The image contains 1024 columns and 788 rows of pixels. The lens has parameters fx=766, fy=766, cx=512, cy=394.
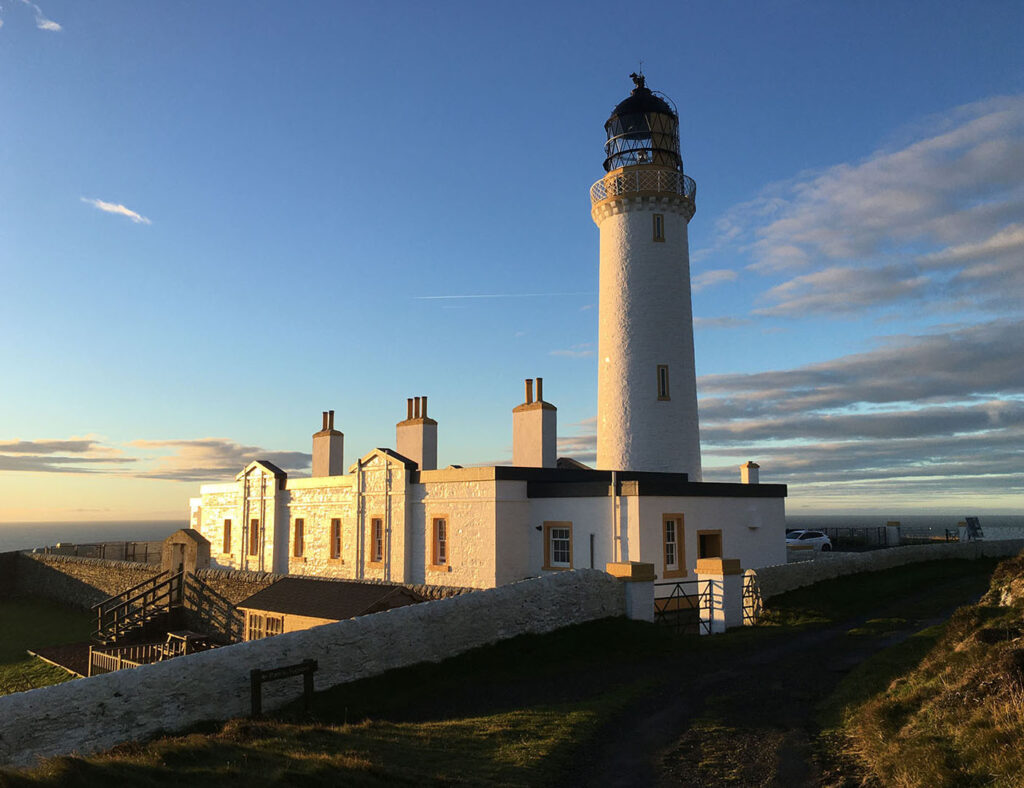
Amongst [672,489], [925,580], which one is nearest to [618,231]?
[672,489]

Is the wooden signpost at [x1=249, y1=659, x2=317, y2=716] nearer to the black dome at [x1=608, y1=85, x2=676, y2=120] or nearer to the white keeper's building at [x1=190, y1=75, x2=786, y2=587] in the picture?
the white keeper's building at [x1=190, y1=75, x2=786, y2=587]

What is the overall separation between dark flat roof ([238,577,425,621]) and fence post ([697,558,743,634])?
7498 mm

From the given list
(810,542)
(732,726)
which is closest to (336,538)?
(732,726)

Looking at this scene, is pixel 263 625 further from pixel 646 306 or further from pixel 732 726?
pixel 646 306

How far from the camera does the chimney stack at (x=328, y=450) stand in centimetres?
3378

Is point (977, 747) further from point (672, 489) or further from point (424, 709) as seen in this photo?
point (672, 489)

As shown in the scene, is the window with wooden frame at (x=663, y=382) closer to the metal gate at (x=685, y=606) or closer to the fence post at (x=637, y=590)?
the metal gate at (x=685, y=606)

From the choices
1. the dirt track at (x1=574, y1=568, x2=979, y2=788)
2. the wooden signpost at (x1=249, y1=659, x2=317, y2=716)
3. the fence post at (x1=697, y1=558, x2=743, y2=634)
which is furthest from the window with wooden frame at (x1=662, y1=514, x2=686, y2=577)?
the wooden signpost at (x1=249, y1=659, x2=317, y2=716)

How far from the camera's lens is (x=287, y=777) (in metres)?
8.03

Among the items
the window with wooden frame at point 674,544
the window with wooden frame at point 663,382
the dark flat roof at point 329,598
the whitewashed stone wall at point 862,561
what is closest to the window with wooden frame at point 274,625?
the dark flat roof at point 329,598

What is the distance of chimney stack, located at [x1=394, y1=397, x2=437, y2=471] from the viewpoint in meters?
30.2

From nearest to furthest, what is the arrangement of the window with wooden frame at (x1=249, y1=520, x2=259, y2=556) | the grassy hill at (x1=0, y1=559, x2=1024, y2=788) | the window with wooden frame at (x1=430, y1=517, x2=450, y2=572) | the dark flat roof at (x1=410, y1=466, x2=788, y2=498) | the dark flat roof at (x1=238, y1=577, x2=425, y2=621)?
the grassy hill at (x1=0, y1=559, x2=1024, y2=788), the dark flat roof at (x1=238, y1=577, x2=425, y2=621), the dark flat roof at (x1=410, y1=466, x2=788, y2=498), the window with wooden frame at (x1=430, y1=517, x2=450, y2=572), the window with wooden frame at (x1=249, y1=520, x2=259, y2=556)

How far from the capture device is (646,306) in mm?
29594

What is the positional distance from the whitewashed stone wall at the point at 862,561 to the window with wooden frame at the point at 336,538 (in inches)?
635
